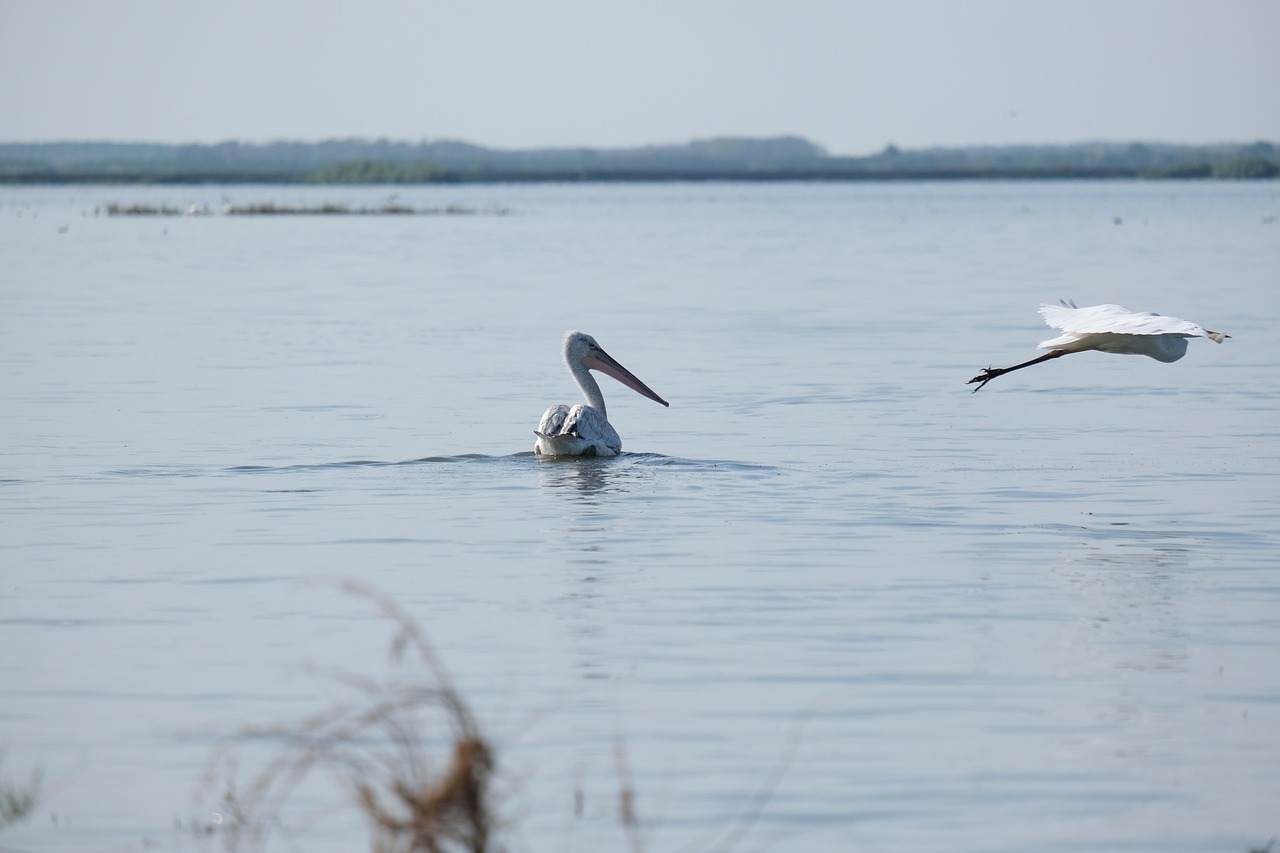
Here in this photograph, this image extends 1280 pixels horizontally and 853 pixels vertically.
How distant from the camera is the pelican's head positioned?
1623cm

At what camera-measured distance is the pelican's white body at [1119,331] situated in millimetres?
12242

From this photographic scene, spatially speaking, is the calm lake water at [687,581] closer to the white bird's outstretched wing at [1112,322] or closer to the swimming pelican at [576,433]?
the swimming pelican at [576,433]

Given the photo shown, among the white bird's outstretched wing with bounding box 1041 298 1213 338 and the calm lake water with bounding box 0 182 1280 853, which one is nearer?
the calm lake water with bounding box 0 182 1280 853

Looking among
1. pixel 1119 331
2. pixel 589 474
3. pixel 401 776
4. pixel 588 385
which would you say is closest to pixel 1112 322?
pixel 1119 331

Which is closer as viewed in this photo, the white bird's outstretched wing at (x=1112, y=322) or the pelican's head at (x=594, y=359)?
the white bird's outstretched wing at (x=1112, y=322)

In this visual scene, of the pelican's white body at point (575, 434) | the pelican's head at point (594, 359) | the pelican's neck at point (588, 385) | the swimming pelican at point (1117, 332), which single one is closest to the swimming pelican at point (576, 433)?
the pelican's white body at point (575, 434)

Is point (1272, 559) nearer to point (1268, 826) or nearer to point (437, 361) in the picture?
point (1268, 826)

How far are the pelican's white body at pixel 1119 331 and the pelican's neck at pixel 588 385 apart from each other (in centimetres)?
377

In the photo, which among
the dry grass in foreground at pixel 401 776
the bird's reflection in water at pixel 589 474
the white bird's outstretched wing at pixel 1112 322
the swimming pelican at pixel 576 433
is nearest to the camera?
the dry grass in foreground at pixel 401 776

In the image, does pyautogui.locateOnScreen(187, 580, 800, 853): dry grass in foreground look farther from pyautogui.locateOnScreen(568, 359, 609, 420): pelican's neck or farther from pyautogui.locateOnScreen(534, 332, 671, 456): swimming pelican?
pyautogui.locateOnScreen(568, 359, 609, 420): pelican's neck

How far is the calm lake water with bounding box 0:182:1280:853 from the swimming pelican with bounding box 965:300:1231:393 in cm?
94

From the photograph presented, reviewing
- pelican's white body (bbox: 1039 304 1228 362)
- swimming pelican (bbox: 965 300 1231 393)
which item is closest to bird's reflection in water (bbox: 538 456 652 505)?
swimming pelican (bbox: 965 300 1231 393)

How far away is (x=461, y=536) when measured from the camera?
11227 millimetres

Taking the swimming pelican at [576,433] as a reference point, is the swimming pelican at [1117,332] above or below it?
above
